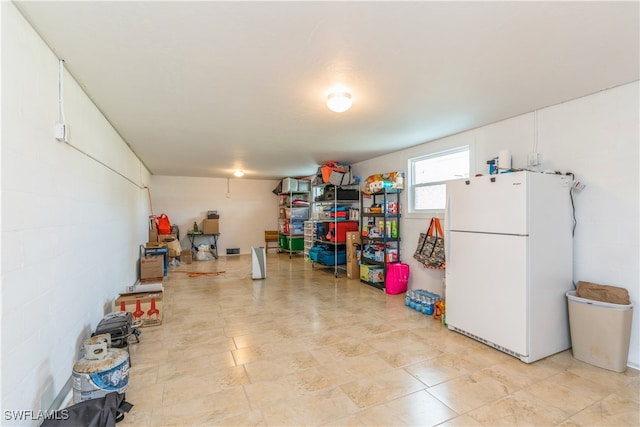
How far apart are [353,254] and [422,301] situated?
198cm

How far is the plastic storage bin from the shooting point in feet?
7.58

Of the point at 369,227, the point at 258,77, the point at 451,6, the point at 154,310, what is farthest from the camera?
the point at 369,227

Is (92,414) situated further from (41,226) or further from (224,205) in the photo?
(224,205)

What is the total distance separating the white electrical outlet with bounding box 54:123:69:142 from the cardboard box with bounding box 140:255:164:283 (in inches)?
135

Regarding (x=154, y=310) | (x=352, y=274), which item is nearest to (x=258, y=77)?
(x=154, y=310)

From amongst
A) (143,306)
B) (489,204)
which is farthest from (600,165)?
(143,306)

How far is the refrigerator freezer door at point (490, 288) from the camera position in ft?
8.37

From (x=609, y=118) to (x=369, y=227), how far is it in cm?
333

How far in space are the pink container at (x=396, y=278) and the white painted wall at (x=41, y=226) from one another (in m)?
3.67

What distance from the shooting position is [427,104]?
9.37ft

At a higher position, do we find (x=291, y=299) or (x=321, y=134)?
(x=321, y=134)

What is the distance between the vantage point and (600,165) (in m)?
2.62

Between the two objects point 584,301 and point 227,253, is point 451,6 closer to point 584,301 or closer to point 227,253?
point 584,301

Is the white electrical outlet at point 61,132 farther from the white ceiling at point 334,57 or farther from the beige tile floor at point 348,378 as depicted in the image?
the beige tile floor at point 348,378
